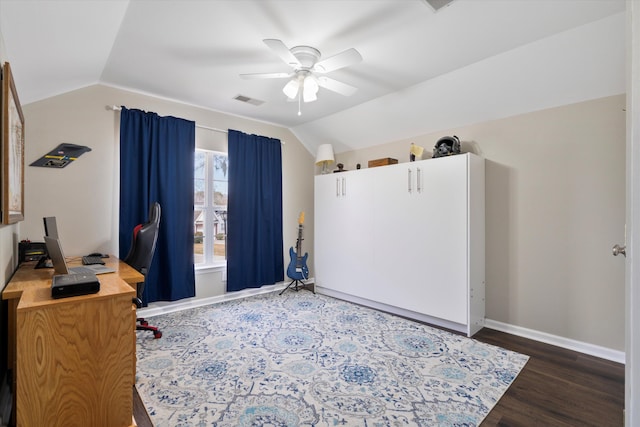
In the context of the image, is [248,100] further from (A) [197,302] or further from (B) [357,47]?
(A) [197,302]

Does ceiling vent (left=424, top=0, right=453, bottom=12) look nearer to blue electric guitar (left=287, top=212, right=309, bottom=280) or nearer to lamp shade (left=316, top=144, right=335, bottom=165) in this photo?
lamp shade (left=316, top=144, right=335, bottom=165)

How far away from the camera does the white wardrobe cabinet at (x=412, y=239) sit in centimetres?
295

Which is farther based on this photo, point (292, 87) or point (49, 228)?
point (292, 87)

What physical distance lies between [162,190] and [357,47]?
2564 millimetres

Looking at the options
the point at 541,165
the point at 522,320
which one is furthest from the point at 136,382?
the point at 541,165

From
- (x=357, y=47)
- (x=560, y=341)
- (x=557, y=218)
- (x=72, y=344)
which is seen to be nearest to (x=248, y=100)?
(x=357, y=47)

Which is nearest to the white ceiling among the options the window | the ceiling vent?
the ceiling vent

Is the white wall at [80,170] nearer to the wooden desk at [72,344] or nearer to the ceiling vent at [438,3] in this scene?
the wooden desk at [72,344]

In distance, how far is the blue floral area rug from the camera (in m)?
1.77

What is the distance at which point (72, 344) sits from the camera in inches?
55.8

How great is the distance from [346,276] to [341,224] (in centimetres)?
70

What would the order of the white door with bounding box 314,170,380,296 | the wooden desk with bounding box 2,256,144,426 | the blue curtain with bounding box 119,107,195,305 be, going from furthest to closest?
1. the white door with bounding box 314,170,380,296
2. the blue curtain with bounding box 119,107,195,305
3. the wooden desk with bounding box 2,256,144,426

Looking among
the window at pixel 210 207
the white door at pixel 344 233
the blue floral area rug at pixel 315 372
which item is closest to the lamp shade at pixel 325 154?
the white door at pixel 344 233

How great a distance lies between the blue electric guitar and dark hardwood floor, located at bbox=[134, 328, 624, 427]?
8.50 feet
